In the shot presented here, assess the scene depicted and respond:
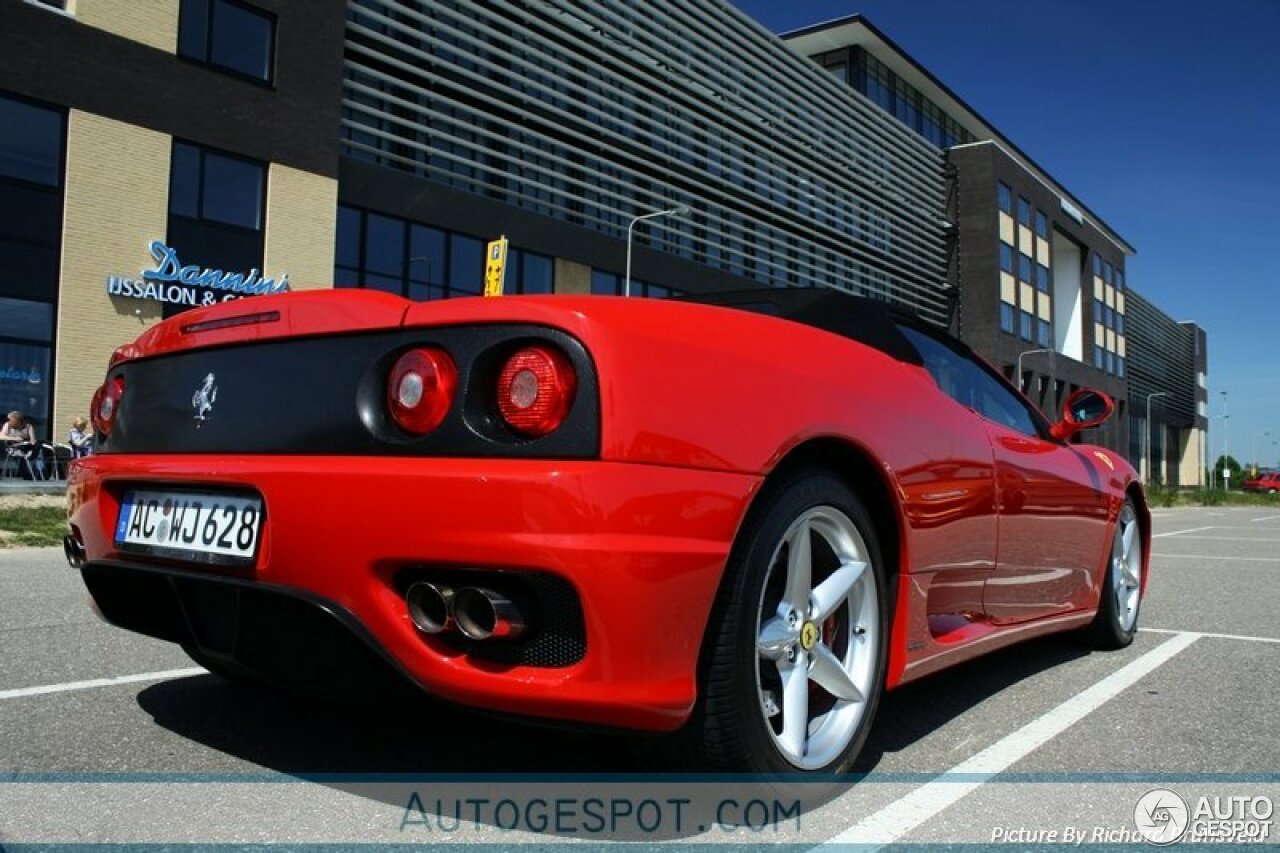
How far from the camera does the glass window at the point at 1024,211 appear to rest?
49.0 m

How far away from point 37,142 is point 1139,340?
70.5 metres

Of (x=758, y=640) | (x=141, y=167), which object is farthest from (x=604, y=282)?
(x=758, y=640)

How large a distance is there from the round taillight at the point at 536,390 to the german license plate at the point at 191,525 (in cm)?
62

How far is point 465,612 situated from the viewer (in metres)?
1.85

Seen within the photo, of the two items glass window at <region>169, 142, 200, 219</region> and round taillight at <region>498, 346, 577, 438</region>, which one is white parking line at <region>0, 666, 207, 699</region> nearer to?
round taillight at <region>498, 346, 577, 438</region>

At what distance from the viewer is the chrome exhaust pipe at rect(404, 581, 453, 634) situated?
1.86 meters

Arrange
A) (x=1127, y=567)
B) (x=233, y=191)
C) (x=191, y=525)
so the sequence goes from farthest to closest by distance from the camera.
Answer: (x=233, y=191) < (x=1127, y=567) < (x=191, y=525)

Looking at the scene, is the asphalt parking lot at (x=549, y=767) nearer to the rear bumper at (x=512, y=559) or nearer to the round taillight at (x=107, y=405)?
the rear bumper at (x=512, y=559)

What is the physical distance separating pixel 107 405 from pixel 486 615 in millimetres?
1545

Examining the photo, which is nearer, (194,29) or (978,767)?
(978,767)

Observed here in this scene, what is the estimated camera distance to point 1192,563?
9375 mm

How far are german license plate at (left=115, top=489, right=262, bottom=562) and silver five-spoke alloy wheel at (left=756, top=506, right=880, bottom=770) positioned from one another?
1.10m

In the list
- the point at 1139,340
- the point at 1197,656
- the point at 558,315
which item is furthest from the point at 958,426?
the point at 1139,340

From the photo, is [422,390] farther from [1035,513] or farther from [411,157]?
[411,157]
